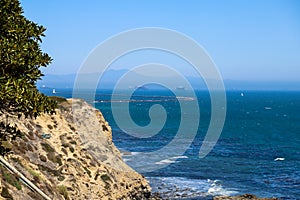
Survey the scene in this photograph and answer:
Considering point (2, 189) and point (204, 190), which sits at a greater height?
point (2, 189)

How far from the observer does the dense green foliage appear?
13055 mm

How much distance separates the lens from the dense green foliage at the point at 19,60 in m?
13.1

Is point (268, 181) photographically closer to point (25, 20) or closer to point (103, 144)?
point (103, 144)

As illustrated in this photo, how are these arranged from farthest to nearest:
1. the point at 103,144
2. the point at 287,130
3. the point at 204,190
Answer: the point at 287,130
the point at 204,190
the point at 103,144

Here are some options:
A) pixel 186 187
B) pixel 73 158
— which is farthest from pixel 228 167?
pixel 73 158

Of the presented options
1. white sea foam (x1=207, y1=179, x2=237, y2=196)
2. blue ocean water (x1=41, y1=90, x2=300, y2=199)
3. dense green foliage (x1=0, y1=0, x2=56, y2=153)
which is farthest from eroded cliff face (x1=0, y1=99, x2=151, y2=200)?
dense green foliage (x1=0, y1=0, x2=56, y2=153)

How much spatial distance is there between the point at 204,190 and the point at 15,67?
45.6 meters

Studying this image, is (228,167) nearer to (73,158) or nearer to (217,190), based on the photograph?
(217,190)

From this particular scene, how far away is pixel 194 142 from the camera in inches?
3932

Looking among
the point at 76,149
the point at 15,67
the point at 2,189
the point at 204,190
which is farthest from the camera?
the point at 204,190

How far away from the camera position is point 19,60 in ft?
44.1

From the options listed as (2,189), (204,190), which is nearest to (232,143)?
(204,190)

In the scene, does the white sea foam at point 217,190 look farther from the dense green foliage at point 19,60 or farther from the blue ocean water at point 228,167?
the dense green foliage at point 19,60

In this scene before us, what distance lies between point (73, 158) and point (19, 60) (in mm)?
30249
